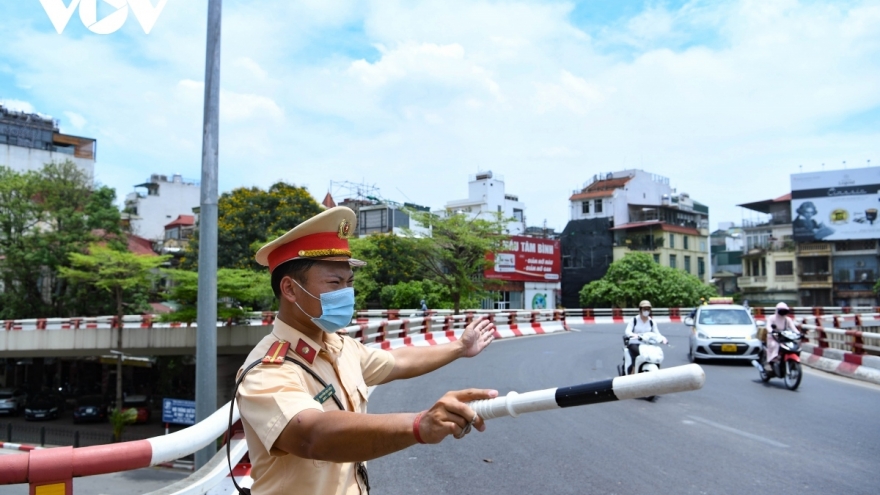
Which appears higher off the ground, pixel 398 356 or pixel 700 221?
pixel 700 221

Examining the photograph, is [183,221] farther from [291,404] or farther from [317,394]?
[291,404]

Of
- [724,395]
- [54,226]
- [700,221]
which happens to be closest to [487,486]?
[724,395]

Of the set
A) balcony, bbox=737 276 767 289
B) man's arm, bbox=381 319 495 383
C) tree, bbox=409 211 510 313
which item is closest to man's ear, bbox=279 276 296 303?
man's arm, bbox=381 319 495 383

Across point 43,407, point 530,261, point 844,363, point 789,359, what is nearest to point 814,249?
point 530,261

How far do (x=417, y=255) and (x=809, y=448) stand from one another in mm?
29256

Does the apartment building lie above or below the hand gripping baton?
above

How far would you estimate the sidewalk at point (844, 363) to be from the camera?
507 inches

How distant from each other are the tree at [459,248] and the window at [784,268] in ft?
102

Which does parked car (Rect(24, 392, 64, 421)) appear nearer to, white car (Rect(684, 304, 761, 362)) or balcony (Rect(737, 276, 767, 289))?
white car (Rect(684, 304, 761, 362))

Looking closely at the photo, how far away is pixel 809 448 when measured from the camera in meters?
7.05

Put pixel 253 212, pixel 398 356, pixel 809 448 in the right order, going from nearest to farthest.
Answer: pixel 398 356 < pixel 809 448 < pixel 253 212

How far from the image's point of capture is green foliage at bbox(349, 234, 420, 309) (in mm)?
35156

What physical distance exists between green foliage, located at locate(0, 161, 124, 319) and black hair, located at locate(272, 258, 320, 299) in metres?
34.4

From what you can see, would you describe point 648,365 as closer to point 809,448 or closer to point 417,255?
point 809,448
